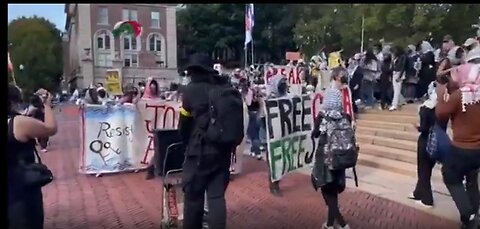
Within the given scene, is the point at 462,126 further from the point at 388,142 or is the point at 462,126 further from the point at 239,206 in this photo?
the point at 388,142

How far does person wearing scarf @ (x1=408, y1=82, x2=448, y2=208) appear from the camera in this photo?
5.66 meters

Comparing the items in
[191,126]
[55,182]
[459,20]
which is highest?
[459,20]

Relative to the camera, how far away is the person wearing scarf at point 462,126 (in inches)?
187

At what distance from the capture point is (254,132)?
10.6m

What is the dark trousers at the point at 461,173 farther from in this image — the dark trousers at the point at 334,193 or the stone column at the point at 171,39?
the stone column at the point at 171,39

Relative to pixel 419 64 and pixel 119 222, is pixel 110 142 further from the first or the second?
pixel 419 64

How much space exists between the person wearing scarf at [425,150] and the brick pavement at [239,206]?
0.28 metres

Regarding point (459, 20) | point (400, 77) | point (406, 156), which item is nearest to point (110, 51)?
point (459, 20)

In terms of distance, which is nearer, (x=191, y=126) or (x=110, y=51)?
(x=191, y=126)

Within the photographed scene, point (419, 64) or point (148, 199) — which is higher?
point (419, 64)

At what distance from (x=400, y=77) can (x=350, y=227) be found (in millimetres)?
6673

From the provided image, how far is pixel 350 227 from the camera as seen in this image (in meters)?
5.52

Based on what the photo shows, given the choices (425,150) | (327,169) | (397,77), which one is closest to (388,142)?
(397,77)

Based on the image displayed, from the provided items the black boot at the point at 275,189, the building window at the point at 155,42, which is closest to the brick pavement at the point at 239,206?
the black boot at the point at 275,189
